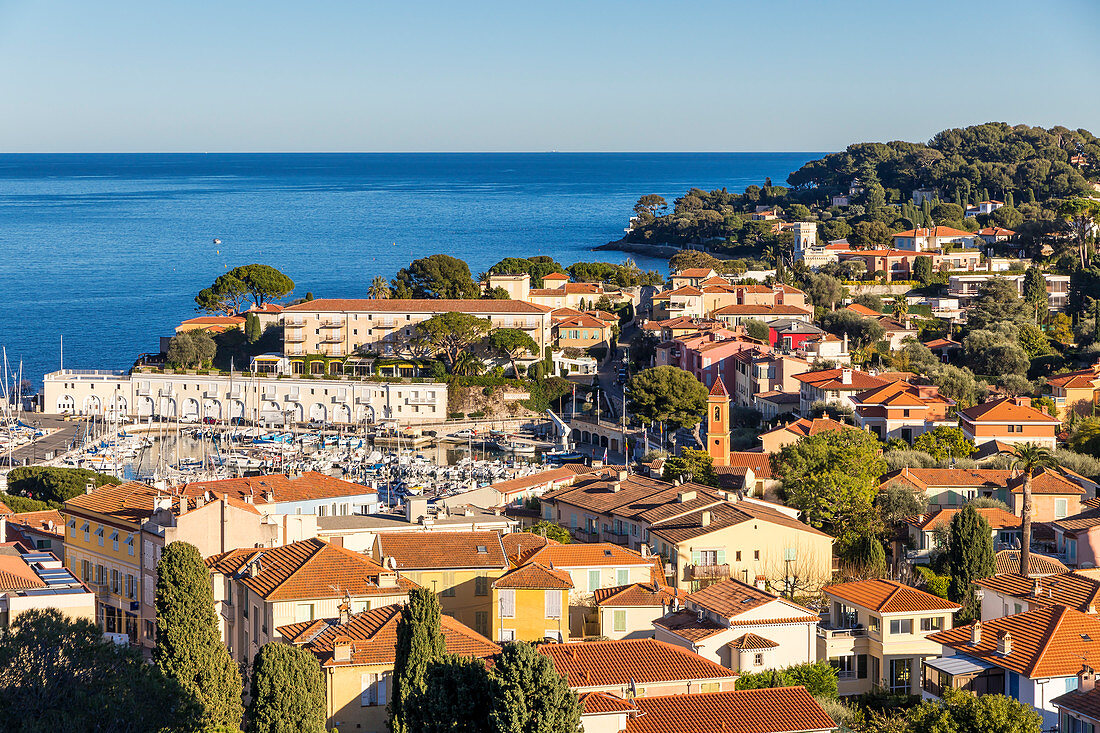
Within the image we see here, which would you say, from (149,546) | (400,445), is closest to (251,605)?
(149,546)

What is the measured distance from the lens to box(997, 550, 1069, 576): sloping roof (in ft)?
66.2

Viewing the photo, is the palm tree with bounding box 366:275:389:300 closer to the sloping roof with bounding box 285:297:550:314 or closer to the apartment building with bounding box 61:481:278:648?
the sloping roof with bounding box 285:297:550:314

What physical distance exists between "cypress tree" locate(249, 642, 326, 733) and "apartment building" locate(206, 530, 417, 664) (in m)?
2.59

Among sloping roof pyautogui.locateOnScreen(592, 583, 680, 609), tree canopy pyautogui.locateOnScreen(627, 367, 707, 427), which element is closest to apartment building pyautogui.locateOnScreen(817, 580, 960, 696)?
sloping roof pyautogui.locateOnScreen(592, 583, 680, 609)

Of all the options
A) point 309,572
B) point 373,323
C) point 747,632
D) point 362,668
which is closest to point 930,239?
point 373,323

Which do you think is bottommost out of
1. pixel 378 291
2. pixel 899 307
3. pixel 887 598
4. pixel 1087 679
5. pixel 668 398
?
pixel 668 398

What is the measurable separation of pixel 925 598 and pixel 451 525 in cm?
663

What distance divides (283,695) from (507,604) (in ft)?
15.1

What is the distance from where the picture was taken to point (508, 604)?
1672 cm

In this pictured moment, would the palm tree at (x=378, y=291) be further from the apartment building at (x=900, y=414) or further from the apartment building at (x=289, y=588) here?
the apartment building at (x=289, y=588)

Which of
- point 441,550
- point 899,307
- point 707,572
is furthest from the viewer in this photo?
point 899,307

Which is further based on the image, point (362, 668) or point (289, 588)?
point (289, 588)

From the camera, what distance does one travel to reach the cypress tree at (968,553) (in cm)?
2020

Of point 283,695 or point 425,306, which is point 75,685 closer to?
point 283,695
